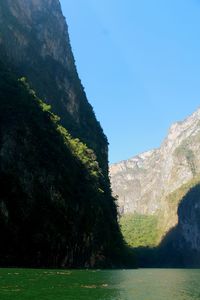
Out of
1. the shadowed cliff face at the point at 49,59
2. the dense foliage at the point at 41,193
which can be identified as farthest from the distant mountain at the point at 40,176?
the shadowed cliff face at the point at 49,59

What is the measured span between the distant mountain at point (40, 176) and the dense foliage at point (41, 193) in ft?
0.47

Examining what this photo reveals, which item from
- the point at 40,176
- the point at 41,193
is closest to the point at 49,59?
the point at 40,176

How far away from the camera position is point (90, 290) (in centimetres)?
3878

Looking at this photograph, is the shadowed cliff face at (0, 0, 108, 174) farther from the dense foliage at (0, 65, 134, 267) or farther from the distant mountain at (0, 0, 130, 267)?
the dense foliage at (0, 65, 134, 267)

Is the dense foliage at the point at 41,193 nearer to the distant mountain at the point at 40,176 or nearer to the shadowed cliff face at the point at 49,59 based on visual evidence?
the distant mountain at the point at 40,176

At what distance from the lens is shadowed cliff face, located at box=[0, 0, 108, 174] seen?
130 meters

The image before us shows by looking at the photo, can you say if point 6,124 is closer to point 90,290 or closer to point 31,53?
point 90,290

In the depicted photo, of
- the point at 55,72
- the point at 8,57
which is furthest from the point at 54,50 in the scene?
the point at 8,57

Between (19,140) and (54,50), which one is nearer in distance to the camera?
(19,140)

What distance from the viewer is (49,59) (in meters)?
150

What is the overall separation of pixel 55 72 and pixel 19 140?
7227cm

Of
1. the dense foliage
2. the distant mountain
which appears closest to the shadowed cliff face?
the distant mountain

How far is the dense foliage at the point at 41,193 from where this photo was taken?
245 ft

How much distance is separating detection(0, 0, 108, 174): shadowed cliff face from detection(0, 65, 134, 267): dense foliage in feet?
95.6
